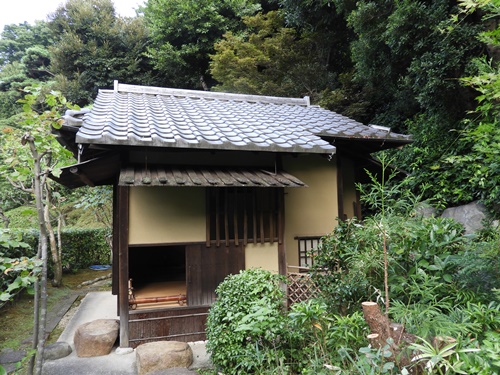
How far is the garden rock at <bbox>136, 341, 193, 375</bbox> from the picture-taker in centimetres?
412

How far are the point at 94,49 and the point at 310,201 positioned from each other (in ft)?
57.7

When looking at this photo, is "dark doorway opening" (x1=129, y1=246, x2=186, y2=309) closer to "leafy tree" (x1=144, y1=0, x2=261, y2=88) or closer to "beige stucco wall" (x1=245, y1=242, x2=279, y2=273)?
"beige stucco wall" (x1=245, y1=242, x2=279, y2=273)

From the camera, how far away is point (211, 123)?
6.11 meters

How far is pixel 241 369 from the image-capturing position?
3361 mm

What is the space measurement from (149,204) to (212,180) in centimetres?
124

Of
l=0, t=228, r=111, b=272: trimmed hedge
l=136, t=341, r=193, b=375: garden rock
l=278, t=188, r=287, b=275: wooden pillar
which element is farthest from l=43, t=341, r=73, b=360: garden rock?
l=0, t=228, r=111, b=272: trimmed hedge

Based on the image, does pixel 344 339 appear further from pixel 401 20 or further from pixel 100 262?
pixel 100 262

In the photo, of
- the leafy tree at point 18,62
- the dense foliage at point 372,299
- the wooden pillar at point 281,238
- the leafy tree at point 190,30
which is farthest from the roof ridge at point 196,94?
the leafy tree at point 18,62

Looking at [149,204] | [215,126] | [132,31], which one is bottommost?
[149,204]

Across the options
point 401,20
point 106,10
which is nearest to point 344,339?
point 401,20

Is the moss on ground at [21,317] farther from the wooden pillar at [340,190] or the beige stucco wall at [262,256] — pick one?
the wooden pillar at [340,190]

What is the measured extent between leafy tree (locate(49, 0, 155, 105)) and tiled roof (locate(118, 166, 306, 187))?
49.5 feet

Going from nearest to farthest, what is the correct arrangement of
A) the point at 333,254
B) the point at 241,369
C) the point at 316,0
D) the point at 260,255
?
the point at 241,369 < the point at 333,254 < the point at 260,255 < the point at 316,0

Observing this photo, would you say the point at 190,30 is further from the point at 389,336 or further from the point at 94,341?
the point at 389,336
